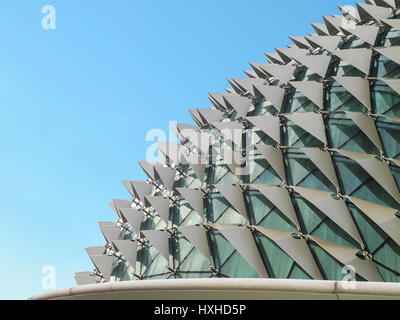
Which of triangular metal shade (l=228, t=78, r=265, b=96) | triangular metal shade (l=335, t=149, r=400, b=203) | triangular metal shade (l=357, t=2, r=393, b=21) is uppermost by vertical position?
triangular metal shade (l=357, t=2, r=393, b=21)

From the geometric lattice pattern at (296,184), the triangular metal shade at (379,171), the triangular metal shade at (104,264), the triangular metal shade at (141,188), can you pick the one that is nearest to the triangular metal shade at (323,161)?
the geometric lattice pattern at (296,184)

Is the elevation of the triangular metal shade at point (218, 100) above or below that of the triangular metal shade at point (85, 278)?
above

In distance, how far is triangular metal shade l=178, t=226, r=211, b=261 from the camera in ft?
57.8

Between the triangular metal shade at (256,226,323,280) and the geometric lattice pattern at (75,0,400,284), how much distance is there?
0.04 m

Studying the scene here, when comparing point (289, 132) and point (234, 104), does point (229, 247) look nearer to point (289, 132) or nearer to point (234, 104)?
point (289, 132)

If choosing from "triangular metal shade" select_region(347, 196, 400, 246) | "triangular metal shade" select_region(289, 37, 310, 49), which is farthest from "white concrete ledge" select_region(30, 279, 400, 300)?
"triangular metal shade" select_region(289, 37, 310, 49)

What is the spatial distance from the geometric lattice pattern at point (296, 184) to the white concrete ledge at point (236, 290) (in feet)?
12.3

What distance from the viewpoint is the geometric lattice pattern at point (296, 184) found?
15055mm

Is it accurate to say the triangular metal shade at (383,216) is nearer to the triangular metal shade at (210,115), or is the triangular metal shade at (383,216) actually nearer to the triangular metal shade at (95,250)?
the triangular metal shade at (210,115)

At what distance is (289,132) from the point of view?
21.0 metres

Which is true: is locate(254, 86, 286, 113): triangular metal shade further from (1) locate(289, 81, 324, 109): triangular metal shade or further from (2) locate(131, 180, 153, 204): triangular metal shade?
(2) locate(131, 180, 153, 204): triangular metal shade

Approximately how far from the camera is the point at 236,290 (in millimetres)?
11484

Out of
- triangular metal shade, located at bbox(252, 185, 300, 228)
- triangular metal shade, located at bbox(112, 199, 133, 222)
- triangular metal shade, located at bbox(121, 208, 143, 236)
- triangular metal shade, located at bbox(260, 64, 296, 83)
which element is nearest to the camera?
triangular metal shade, located at bbox(252, 185, 300, 228)
